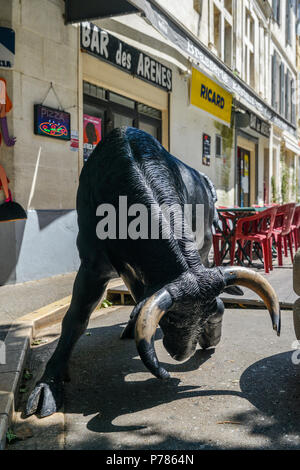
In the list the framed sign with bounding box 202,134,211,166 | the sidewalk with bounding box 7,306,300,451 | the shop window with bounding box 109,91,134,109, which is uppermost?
the shop window with bounding box 109,91,134,109

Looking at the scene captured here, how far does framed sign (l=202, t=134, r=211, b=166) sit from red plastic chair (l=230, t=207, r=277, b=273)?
199 inches

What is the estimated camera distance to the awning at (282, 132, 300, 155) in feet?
69.7

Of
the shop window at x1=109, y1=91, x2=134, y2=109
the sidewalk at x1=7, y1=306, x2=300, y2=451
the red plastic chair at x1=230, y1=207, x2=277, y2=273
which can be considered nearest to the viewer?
the sidewalk at x1=7, y1=306, x2=300, y2=451

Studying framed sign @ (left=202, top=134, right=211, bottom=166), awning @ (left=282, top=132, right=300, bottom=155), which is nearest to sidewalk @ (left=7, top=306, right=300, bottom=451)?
framed sign @ (left=202, top=134, right=211, bottom=166)

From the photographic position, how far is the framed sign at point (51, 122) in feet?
21.5

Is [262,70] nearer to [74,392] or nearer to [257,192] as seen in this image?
[257,192]

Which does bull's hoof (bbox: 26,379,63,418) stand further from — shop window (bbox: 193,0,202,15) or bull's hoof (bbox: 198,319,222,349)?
shop window (bbox: 193,0,202,15)

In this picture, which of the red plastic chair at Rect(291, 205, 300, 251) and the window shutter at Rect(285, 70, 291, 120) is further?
the window shutter at Rect(285, 70, 291, 120)

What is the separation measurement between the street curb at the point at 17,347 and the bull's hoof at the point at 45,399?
0.12 metres

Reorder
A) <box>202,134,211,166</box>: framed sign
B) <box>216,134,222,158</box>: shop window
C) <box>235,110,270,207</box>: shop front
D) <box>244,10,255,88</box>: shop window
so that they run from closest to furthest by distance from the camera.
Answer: <box>202,134,211,166</box>: framed sign
<box>216,134,222,158</box>: shop window
<box>235,110,270,207</box>: shop front
<box>244,10,255,88</box>: shop window

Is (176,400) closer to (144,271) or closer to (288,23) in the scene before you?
(144,271)

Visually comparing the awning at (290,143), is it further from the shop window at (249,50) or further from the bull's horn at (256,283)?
the bull's horn at (256,283)

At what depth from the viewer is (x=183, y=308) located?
A: 2.27 meters

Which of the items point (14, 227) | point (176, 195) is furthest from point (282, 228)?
point (176, 195)
